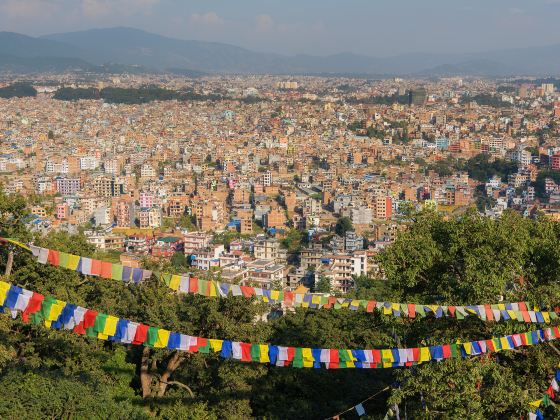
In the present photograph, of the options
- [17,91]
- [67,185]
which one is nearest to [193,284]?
[67,185]

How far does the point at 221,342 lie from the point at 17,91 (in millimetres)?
70622

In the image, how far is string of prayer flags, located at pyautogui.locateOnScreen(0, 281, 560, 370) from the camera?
354 cm

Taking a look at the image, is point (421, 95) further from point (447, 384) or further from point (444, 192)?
point (447, 384)

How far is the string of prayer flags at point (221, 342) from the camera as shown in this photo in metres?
3.54

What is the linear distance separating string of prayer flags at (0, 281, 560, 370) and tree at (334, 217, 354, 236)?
60.8ft

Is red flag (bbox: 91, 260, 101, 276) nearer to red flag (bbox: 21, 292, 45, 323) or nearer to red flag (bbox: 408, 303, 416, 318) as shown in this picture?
red flag (bbox: 21, 292, 45, 323)

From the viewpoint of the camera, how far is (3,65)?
127m

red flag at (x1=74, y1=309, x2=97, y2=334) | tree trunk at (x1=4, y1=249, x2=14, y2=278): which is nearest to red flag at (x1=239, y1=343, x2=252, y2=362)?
red flag at (x1=74, y1=309, x2=97, y2=334)

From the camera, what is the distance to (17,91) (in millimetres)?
69438

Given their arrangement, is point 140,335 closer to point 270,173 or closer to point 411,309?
point 411,309

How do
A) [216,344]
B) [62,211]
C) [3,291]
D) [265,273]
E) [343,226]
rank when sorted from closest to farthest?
[3,291] → [216,344] → [265,273] → [343,226] → [62,211]

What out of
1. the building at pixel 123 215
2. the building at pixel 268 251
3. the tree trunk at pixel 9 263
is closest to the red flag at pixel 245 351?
the tree trunk at pixel 9 263

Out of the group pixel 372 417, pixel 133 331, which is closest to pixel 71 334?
pixel 372 417

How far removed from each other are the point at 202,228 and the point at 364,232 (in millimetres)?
5113
